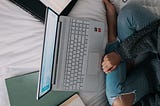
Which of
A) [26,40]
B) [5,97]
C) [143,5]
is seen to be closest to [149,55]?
[143,5]

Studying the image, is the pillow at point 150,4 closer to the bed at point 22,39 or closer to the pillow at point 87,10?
the bed at point 22,39

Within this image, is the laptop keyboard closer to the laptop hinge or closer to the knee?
the laptop hinge

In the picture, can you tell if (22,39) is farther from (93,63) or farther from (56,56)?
(93,63)

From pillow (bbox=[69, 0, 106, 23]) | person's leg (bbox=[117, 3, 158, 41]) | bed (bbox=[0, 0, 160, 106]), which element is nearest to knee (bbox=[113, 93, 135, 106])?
bed (bbox=[0, 0, 160, 106])

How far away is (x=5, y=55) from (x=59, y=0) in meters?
0.37

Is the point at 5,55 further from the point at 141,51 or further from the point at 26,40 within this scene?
the point at 141,51

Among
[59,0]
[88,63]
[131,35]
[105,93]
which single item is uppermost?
[59,0]

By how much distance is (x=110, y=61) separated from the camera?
4.00 feet

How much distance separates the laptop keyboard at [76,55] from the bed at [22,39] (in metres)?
0.08

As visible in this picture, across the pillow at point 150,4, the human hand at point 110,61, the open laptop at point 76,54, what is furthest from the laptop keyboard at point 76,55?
the pillow at point 150,4

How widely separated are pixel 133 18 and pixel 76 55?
0.31m

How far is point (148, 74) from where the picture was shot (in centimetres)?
134

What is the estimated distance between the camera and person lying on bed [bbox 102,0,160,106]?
1.23m

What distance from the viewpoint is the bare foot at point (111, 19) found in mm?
1351
